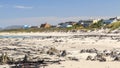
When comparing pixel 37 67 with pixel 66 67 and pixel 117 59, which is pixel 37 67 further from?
→ pixel 117 59

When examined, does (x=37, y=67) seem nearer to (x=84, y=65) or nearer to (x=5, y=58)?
(x=84, y=65)

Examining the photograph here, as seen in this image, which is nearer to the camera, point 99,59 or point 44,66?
point 44,66

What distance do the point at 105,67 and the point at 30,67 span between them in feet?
11.8

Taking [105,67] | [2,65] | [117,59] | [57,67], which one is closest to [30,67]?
[57,67]

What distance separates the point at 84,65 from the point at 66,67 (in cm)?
101

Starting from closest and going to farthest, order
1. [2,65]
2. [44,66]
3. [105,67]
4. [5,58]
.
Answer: [105,67] → [44,66] → [2,65] → [5,58]

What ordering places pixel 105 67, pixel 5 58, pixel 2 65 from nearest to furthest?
pixel 105 67
pixel 2 65
pixel 5 58

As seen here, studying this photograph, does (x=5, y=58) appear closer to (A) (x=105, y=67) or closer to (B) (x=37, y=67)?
(B) (x=37, y=67)

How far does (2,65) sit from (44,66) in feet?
8.76

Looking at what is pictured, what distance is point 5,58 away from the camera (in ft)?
62.5

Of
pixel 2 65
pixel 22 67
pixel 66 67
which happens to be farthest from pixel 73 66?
pixel 2 65

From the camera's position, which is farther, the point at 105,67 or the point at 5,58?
the point at 5,58

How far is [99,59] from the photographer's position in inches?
712

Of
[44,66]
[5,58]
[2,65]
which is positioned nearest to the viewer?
[44,66]
